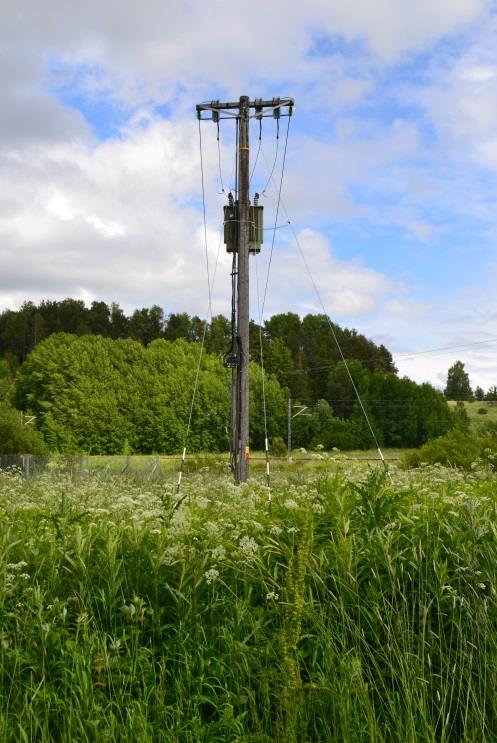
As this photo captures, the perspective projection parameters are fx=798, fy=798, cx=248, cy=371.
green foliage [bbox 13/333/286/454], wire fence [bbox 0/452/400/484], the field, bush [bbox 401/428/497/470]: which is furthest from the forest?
the field

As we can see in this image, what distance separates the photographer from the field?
12.8 feet

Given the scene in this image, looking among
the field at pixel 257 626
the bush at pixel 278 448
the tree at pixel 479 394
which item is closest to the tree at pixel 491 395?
the tree at pixel 479 394

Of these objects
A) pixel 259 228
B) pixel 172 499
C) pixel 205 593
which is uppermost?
pixel 259 228

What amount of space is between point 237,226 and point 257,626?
12786 mm

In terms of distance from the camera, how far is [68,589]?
191 inches

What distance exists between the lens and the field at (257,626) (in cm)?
391

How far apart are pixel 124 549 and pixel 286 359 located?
Answer: 3143 inches

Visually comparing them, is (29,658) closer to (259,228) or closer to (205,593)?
(205,593)

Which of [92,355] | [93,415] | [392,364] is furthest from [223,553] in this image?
[392,364]

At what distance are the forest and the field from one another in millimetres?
43270

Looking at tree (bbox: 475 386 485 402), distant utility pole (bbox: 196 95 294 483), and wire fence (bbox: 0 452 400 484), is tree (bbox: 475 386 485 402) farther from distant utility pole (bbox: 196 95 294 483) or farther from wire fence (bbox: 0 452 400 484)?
distant utility pole (bbox: 196 95 294 483)

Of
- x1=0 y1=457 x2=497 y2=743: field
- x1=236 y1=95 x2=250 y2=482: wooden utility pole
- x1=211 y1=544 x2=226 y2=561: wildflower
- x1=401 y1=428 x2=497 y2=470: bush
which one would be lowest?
x1=0 y1=457 x2=497 y2=743: field

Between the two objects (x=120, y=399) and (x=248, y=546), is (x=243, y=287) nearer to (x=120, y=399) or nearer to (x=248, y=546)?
(x=248, y=546)

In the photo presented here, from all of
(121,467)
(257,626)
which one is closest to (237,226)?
(257,626)
